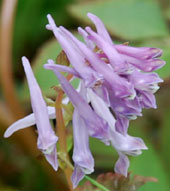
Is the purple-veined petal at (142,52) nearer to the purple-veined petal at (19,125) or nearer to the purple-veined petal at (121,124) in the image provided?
the purple-veined petal at (121,124)

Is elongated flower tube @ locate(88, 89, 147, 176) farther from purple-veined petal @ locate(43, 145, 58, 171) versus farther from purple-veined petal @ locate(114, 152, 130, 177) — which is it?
purple-veined petal @ locate(43, 145, 58, 171)

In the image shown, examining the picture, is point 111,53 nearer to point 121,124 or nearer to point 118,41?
point 121,124

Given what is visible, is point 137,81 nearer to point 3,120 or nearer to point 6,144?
point 3,120

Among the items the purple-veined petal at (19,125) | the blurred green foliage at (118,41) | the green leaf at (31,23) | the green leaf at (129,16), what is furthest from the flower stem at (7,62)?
the purple-veined petal at (19,125)

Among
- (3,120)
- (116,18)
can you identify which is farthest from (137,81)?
(116,18)

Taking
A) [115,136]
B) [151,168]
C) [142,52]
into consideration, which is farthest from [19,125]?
[151,168]

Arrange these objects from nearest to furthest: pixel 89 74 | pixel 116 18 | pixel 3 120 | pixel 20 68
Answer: pixel 89 74, pixel 3 120, pixel 116 18, pixel 20 68

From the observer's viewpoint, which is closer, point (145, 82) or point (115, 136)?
point (145, 82)
